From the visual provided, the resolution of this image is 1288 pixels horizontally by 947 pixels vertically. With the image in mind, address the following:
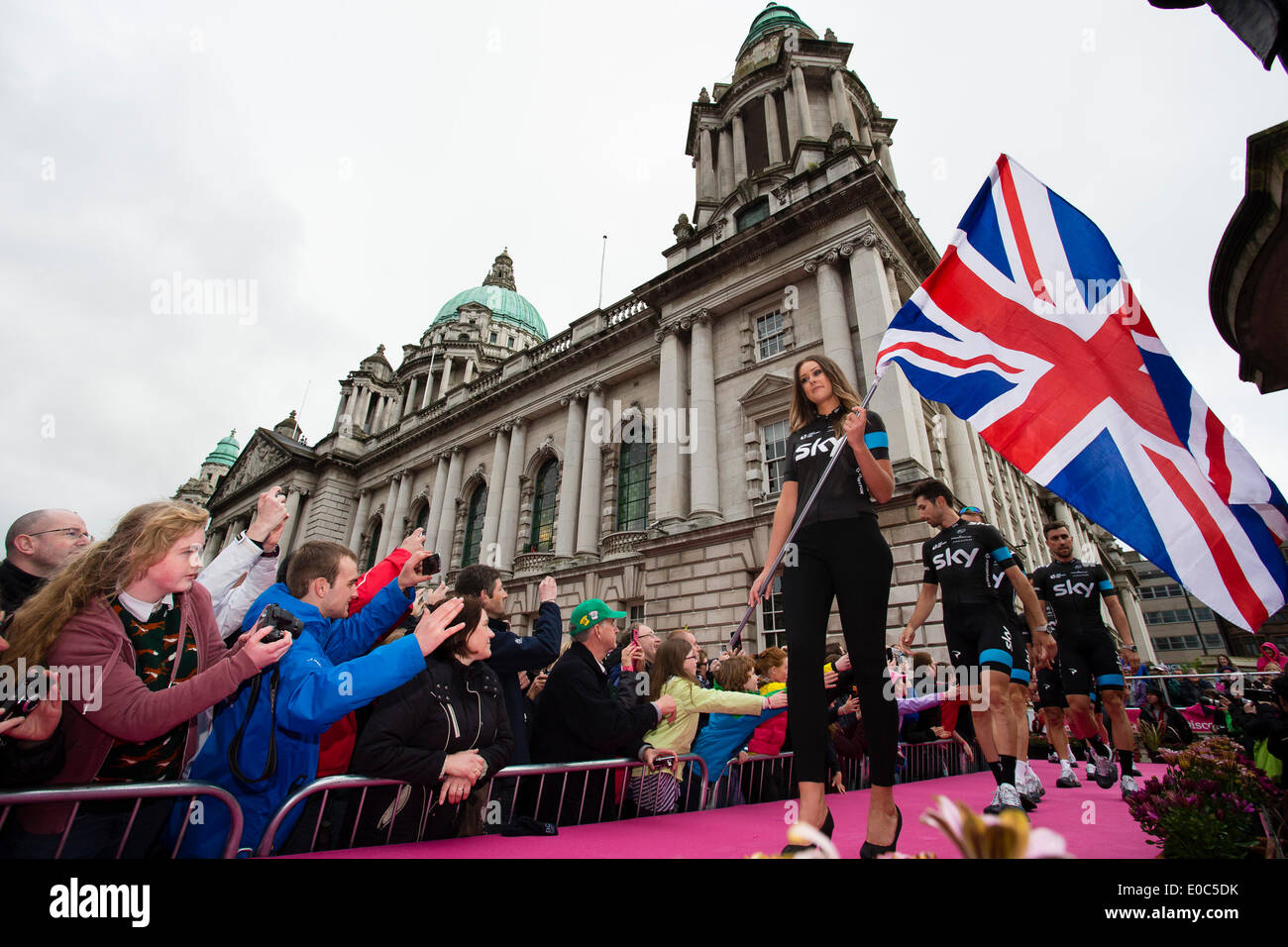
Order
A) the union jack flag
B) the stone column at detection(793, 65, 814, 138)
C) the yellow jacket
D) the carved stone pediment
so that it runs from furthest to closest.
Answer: the stone column at detection(793, 65, 814, 138), the carved stone pediment, the yellow jacket, the union jack flag

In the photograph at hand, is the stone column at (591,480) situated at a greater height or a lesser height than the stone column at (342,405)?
lesser

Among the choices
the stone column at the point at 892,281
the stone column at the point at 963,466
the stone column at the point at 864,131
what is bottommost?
the stone column at the point at 963,466

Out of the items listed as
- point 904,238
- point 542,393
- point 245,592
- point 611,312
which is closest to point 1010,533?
point 904,238

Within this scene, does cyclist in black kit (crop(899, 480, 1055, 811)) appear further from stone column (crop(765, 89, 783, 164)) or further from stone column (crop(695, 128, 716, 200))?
stone column (crop(695, 128, 716, 200))

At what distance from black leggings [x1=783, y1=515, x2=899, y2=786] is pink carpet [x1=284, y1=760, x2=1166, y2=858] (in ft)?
1.85

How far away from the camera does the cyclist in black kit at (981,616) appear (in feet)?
14.2

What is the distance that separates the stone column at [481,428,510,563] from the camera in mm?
23469

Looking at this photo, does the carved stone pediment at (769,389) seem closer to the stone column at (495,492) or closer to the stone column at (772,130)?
the stone column at (772,130)

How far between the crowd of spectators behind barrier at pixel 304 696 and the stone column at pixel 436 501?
22031 millimetres

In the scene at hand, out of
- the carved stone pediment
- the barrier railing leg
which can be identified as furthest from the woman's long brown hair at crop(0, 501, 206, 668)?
the carved stone pediment

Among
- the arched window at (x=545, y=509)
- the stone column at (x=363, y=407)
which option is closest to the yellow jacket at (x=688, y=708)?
the arched window at (x=545, y=509)

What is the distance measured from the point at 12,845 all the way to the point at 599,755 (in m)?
3.25

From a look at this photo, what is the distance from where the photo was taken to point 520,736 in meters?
4.61
